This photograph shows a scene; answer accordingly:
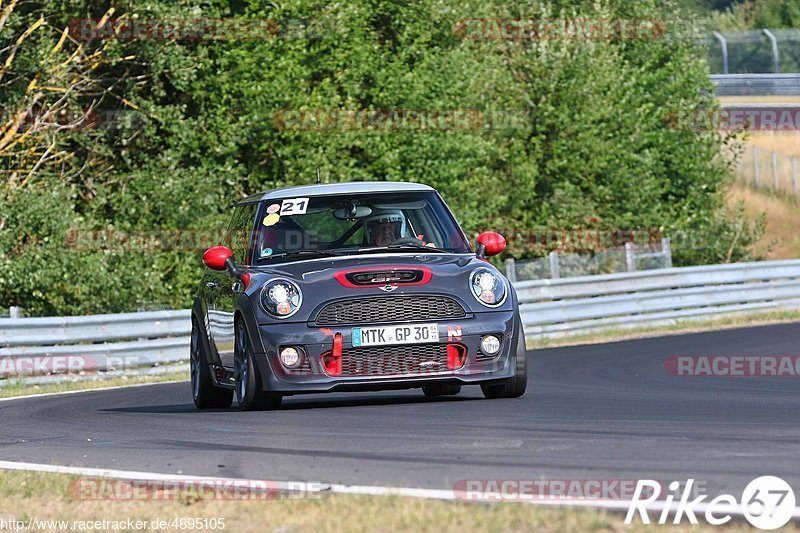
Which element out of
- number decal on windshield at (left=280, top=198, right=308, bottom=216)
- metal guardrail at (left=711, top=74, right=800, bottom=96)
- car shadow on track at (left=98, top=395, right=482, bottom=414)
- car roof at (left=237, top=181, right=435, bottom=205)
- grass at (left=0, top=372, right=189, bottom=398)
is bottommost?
metal guardrail at (left=711, top=74, right=800, bottom=96)

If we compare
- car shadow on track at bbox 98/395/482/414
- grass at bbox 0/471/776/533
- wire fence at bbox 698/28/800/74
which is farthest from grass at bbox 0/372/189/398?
wire fence at bbox 698/28/800/74

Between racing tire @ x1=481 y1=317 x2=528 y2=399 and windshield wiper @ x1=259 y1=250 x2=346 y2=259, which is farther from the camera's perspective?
windshield wiper @ x1=259 y1=250 x2=346 y2=259

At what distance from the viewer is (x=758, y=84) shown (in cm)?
5922

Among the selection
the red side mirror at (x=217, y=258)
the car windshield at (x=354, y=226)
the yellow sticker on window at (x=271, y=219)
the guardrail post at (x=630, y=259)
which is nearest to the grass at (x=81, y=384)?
the red side mirror at (x=217, y=258)

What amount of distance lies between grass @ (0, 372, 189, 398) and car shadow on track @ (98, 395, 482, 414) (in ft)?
14.1

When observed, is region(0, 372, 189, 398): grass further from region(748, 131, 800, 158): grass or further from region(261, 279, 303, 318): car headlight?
region(748, 131, 800, 158): grass

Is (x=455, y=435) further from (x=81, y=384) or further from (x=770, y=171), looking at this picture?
(x=770, y=171)

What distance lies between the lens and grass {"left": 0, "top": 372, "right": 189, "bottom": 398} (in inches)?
621

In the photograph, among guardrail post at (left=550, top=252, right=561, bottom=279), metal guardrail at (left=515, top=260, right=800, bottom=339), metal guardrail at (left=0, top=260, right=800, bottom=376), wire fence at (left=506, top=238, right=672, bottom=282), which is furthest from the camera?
wire fence at (left=506, top=238, right=672, bottom=282)

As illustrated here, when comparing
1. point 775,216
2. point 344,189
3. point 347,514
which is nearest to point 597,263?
point 344,189

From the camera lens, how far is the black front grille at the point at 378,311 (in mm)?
9273

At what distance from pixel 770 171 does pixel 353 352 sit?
49756mm

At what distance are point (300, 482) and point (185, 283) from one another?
20.0 metres

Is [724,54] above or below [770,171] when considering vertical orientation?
above
